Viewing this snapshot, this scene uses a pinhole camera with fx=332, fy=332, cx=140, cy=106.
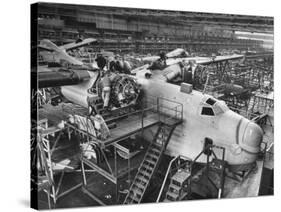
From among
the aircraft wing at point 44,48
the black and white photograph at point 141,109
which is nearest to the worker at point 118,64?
the black and white photograph at point 141,109

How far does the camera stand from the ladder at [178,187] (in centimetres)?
712

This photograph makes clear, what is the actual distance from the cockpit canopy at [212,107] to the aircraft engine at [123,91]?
144 centimetres

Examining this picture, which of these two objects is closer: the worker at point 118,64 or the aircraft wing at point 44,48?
the aircraft wing at point 44,48

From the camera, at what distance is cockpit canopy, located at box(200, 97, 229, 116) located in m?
6.90

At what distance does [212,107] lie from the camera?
6.91 meters

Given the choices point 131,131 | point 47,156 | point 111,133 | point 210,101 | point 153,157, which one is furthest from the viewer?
point 153,157

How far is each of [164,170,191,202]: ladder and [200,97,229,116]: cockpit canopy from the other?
1397 millimetres

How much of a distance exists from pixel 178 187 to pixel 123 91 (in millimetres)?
2375

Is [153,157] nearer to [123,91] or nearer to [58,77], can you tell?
[123,91]

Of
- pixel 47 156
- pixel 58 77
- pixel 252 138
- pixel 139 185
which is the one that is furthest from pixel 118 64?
pixel 252 138

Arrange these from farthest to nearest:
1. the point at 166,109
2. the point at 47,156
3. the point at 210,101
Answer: the point at 166,109 → the point at 210,101 → the point at 47,156

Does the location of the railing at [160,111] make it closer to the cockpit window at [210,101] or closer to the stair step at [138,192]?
the cockpit window at [210,101]

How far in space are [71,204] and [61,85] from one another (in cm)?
237

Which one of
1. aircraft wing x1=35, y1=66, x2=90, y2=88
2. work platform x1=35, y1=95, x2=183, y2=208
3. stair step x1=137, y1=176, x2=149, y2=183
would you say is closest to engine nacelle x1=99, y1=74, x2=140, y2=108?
work platform x1=35, y1=95, x2=183, y2=208
